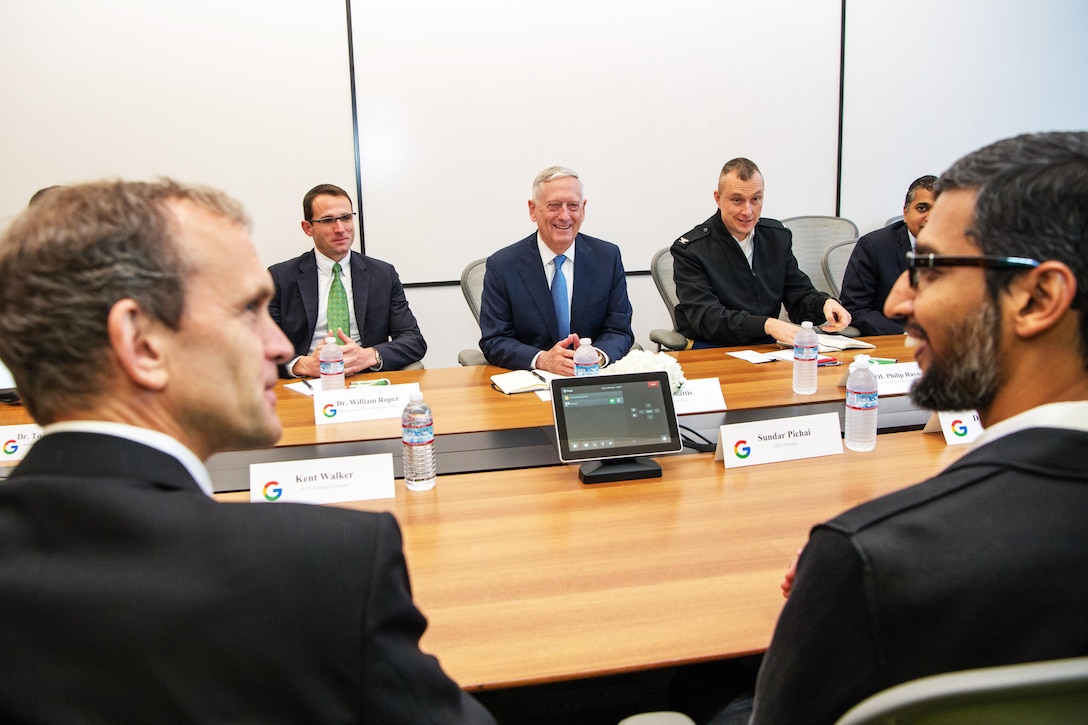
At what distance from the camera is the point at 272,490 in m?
1.67

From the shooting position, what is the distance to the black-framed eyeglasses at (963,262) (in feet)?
2.96

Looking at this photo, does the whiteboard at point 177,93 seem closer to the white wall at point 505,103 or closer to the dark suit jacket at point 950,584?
the white wall at point 505,103

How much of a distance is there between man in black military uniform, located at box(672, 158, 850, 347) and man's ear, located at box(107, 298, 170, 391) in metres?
2.86

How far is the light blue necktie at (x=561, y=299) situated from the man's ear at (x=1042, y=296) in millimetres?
2503

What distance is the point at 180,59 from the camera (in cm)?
425

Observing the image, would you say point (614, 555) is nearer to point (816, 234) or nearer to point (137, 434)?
point (137, 434)

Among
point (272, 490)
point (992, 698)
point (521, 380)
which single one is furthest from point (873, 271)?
point (992, 698)

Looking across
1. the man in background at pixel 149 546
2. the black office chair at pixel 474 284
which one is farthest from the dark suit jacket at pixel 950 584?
the black office chair at pixel 474 284

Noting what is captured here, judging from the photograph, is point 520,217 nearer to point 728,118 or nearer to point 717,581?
point 728,118

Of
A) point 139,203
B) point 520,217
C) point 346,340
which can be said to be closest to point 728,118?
point 520,217

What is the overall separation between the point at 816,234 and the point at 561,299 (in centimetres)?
209

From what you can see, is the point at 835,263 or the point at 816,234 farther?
the point at 816,234

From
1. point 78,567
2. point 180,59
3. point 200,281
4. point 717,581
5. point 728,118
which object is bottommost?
point 717,581

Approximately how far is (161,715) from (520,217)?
13.7 feet
